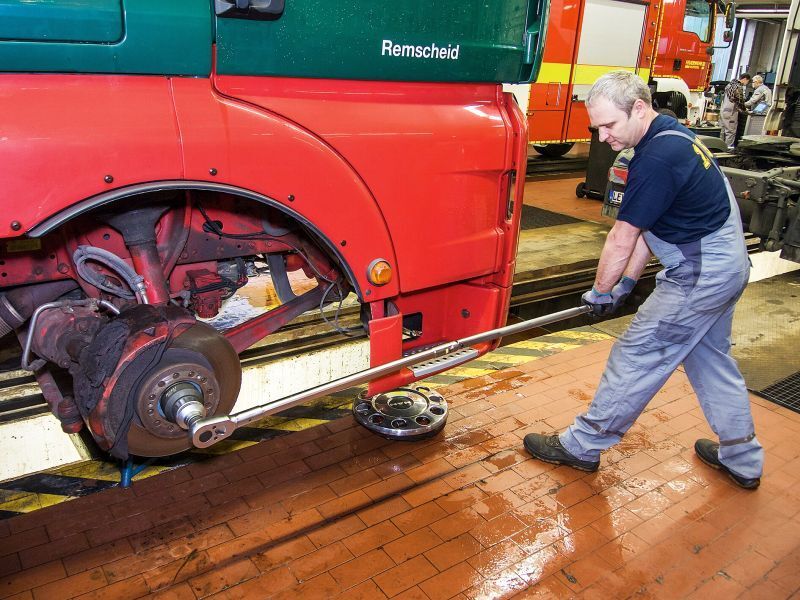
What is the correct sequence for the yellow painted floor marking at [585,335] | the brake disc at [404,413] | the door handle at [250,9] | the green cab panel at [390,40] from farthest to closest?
1. the yellow painted floor marking at [585,335]
2. the brake disc at [404,413]
3. the green cab panel at [390,40]
4. the door handle at [250,9]

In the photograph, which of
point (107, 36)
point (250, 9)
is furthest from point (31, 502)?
point (250, 9)

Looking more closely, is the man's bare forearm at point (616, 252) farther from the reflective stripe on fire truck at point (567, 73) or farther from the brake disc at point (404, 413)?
the reflective stripe on fire truck at point (567, 73)

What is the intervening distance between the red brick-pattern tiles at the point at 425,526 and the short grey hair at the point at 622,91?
5.87 ft

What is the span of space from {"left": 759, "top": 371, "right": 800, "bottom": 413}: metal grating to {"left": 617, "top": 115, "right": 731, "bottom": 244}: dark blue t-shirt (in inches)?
71.4

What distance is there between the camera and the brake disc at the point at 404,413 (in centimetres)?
353

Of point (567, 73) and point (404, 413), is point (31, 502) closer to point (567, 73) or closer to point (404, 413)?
point (404, 413)

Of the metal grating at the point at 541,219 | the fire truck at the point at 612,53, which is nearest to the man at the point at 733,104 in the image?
the fire truck at the point at 612,53

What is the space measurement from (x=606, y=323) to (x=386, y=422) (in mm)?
2527

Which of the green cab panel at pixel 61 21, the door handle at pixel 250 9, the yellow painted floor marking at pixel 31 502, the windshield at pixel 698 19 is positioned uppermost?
the windshield at pixel 698 19

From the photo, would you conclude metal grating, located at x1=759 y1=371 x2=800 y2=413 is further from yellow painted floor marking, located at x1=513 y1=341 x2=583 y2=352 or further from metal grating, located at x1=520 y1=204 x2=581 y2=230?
metal grating, located at x1=520 y1=204 x2=581 y2=230

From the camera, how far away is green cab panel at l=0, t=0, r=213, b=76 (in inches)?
72.1

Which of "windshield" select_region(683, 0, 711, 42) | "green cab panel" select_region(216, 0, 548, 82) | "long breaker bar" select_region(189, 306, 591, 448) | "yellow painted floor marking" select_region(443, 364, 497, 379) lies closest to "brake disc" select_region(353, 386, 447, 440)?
"yellow painted floor marking" select_region(443, 364, 497, 379)

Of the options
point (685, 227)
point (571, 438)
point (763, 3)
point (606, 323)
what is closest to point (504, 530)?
point (571, 438)

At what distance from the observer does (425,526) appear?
113 inches
